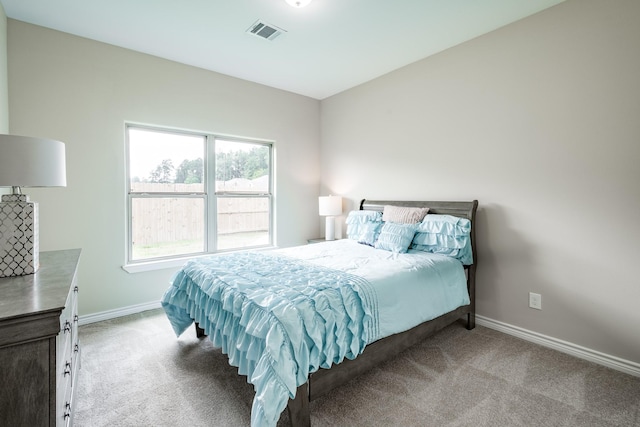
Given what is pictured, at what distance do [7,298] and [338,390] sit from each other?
67.8 inches

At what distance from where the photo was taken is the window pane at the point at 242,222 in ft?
Answer: 12.9

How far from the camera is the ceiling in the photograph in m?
2.40

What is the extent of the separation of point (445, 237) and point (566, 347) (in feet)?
4.06

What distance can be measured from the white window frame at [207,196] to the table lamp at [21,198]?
1888 millimetres

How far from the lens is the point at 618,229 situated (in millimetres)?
2178

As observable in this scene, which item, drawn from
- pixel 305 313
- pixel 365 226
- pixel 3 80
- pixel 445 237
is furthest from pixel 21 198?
pixel 445 237

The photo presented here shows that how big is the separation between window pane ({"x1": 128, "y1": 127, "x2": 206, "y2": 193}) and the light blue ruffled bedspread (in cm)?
164

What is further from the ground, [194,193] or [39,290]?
[194,193]

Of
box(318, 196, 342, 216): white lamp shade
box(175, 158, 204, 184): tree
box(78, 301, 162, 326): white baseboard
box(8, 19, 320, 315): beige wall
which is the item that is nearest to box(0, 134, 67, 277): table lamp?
box(8, 19, 320, 315): beige wall

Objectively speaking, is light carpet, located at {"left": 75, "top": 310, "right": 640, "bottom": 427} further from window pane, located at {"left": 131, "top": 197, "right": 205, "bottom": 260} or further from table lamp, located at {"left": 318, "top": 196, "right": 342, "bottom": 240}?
table lamp, located at {"left": 318, "top": 196, "right": 342, "bottom": 240}

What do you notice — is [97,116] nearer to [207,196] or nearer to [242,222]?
[207,196]

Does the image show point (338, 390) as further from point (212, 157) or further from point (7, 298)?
point (212, 157)

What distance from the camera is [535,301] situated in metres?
2.60

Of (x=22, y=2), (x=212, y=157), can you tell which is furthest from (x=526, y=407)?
(x=22, y=2)
